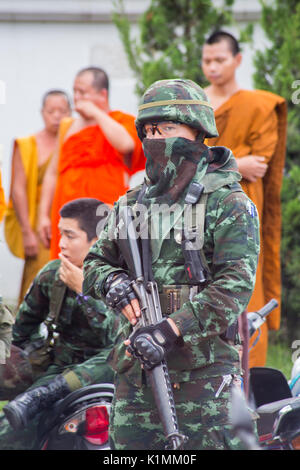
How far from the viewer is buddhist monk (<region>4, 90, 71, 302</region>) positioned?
563 centimetres

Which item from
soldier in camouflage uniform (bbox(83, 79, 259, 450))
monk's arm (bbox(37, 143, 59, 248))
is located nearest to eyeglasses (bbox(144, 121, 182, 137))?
soldier in camouflage uniform (bbox(83, 79, 259, 450))

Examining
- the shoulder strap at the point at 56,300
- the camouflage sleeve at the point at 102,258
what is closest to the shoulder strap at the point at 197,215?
the camouflage sleeve at the point at 102,258

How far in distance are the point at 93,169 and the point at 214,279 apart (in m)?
2.44

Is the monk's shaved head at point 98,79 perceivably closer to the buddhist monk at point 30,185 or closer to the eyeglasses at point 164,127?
the buddhist monk at point 30,185

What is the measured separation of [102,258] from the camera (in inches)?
103

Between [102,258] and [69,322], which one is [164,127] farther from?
[69,322]

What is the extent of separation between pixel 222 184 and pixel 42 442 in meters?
1.29

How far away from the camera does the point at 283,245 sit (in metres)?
5.96

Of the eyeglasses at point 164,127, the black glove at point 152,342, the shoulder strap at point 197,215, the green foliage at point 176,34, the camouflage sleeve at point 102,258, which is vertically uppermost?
the green foliage at point 176,34

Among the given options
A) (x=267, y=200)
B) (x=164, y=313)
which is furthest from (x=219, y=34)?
(x=164, y=313)

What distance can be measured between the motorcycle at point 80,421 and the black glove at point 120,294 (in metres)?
0.79

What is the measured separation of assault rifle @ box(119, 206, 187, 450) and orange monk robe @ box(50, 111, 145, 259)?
215 cm

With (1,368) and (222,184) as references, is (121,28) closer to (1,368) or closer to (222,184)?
(1,368)

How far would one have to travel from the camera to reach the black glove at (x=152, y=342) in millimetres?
2256
